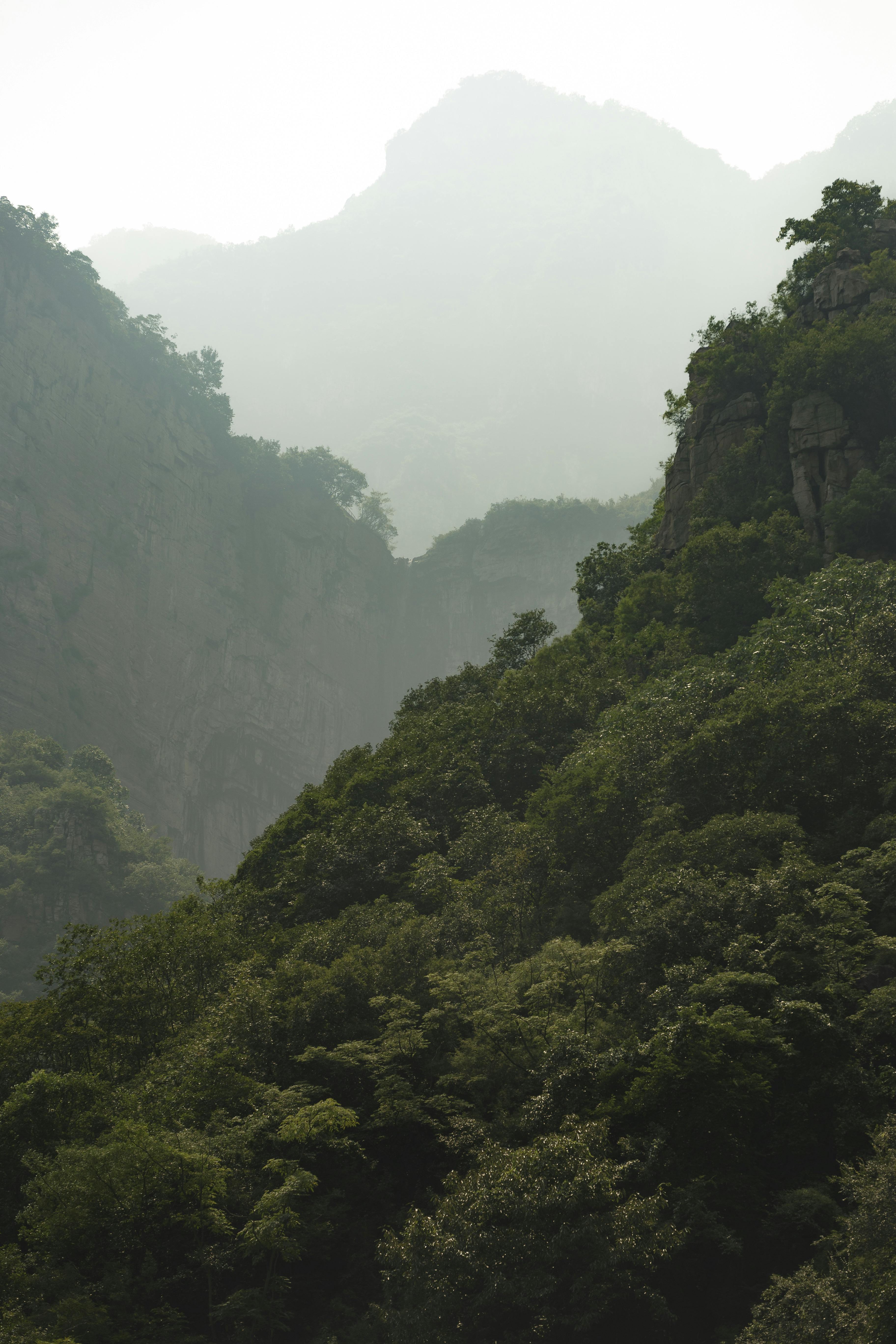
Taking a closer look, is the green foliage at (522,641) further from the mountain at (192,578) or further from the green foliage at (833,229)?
the mountain at (192,578)

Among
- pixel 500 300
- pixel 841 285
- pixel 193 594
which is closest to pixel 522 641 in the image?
pixel 841 285

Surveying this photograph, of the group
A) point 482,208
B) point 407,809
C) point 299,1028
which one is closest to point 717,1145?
point 299,1028

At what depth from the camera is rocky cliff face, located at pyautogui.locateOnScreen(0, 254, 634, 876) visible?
66688 millimetres

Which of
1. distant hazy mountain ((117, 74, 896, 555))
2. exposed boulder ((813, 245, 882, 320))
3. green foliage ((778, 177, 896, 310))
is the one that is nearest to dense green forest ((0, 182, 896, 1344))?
exposed boulder ((813, 245, 882, 320))

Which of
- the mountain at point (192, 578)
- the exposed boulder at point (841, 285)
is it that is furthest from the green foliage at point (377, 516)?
the exposed boulder at point (841, 285)

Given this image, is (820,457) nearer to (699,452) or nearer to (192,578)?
(699,452)

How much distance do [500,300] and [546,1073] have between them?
16215 cm

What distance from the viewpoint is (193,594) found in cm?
7556

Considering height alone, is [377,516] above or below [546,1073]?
above

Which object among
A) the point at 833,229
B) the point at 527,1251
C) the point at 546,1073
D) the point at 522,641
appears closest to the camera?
the point at 527,1251

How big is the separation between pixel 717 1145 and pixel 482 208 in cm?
18832

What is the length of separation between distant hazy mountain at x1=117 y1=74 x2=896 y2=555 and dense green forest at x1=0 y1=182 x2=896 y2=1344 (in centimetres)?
10946

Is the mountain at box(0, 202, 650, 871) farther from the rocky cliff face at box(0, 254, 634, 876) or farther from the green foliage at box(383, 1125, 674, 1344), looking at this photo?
the green foliage at box(383, 1125, 674, 1344)

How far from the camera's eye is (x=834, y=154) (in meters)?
166
